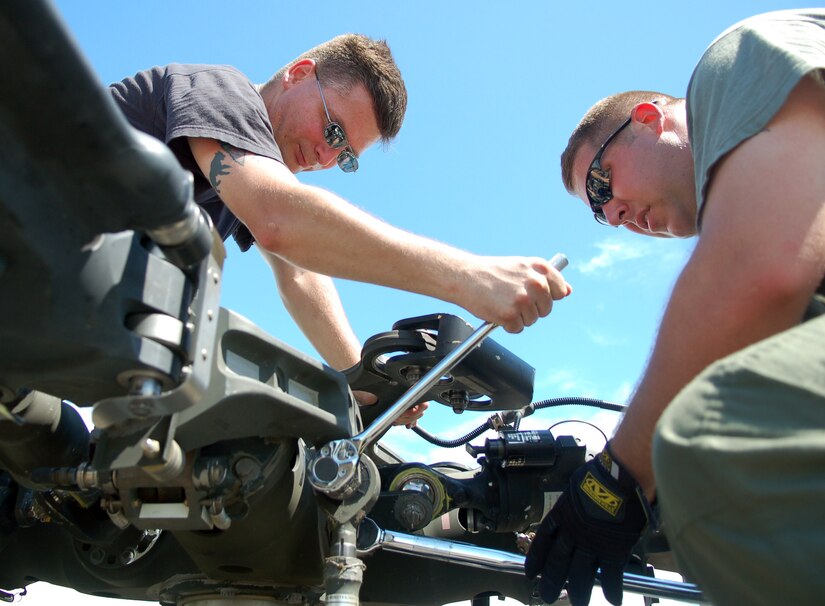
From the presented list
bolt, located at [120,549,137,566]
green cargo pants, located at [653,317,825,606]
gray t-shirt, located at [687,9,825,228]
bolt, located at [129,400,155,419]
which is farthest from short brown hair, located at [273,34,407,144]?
green cargo pants, located at [653,317,825,606]

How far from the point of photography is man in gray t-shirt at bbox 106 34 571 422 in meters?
2.12

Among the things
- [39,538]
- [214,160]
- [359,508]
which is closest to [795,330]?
[359,508]

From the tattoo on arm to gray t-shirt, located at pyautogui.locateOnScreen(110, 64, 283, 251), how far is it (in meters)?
0.02

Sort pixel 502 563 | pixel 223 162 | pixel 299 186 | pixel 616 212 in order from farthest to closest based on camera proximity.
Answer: pixel 616 212 < pixel 223 162 < pixel 299 186 < pixel 502 563

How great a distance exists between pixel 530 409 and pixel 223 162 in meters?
1.41

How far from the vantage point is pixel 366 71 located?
11.0ft

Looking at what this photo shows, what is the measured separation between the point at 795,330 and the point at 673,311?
0.58 m

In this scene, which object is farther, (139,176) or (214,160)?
(214,160)

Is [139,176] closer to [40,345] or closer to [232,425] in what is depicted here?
[40,345]

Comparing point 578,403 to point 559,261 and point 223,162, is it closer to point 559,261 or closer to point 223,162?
point 559,261

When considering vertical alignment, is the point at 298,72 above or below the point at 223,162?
above

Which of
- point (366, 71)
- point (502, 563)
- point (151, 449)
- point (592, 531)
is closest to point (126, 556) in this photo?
point (151, 449)

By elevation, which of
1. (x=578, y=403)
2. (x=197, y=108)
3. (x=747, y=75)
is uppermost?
(x=747, y=75)

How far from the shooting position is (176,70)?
2.67m
